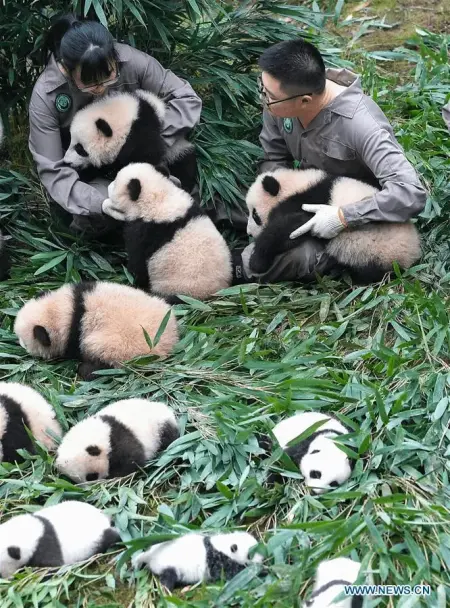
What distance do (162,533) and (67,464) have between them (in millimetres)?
565

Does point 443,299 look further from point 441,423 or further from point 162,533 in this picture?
point 162,533

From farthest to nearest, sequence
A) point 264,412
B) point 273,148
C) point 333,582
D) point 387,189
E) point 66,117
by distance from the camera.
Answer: point 273,148
point 66,117
point 387,189
point 264,412
point 333,582

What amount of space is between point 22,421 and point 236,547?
1.17 meters

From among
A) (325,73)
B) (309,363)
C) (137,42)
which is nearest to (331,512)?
(309,363)

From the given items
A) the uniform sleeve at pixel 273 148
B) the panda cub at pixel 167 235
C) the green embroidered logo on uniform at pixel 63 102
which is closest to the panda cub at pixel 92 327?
the panda cub at pixel 167 235

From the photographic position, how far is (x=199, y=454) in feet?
11.2

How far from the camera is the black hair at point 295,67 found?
4191 millimetres

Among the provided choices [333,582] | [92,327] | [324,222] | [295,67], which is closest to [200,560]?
[333,582]

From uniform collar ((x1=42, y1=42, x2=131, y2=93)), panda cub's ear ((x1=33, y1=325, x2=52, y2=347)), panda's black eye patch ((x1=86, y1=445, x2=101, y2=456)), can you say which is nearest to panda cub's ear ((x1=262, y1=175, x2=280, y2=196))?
uniform collar ((x1=42, y1=42, x2=131, y2=93))

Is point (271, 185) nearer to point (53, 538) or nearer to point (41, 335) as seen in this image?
point (41, 335)

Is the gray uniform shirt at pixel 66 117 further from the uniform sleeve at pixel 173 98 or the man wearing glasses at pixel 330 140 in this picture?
the man wearing glasses at pixel 330 140

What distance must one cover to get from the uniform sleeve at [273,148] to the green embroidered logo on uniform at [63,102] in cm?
113

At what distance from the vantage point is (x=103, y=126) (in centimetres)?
455

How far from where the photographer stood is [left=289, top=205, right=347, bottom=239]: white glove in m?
4.25
